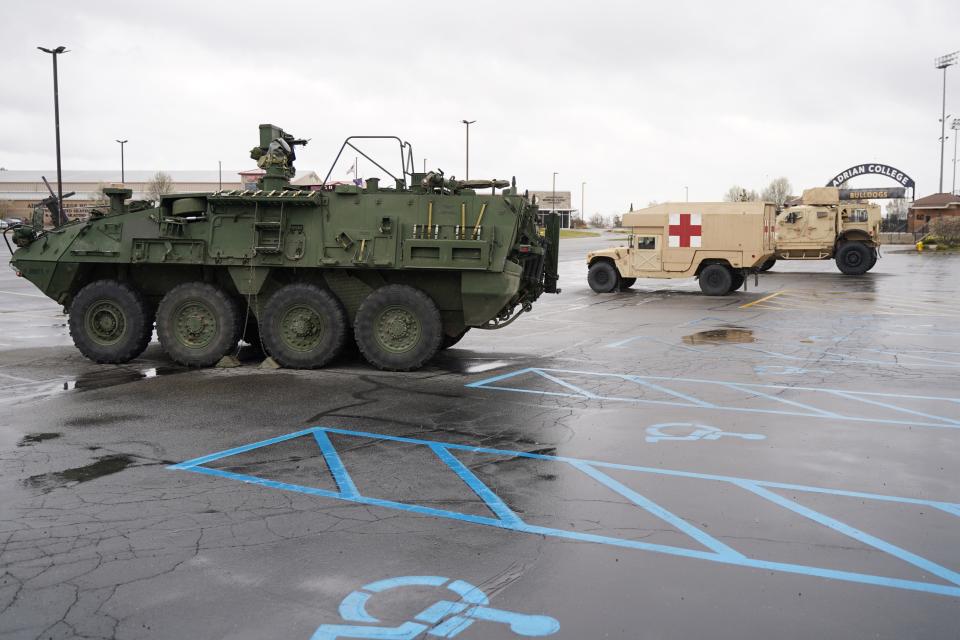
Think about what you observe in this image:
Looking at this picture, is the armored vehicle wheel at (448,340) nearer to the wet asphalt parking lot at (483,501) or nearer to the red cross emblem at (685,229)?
the wet asphalt parking lot at (483,501)

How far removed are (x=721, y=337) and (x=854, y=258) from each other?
17619mm

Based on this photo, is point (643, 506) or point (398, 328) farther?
point (398, 328)

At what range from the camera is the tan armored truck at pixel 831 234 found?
28.7 metres

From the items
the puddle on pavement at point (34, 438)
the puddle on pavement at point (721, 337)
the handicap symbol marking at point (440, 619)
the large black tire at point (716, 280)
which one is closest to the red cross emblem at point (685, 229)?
the large black tire at point (716, 280)

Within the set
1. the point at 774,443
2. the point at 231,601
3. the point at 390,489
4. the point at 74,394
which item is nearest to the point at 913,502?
the point at 774,443

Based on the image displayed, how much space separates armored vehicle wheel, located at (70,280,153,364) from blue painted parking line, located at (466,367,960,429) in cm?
463

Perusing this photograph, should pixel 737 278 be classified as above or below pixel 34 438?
above

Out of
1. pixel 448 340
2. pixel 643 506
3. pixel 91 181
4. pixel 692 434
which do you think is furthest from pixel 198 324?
pixel 91 181

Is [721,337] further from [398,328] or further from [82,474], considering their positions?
[82,474]

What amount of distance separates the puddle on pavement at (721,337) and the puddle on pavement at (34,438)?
907 centimetres

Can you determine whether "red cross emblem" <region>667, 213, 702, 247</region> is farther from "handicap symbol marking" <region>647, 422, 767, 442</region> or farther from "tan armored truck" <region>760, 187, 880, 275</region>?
"handicap symbol marking" <region>647, 422, 767, 442</region>

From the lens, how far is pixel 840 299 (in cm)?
2036

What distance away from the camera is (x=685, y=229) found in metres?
22.1

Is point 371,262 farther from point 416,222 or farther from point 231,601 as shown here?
point 231,601
